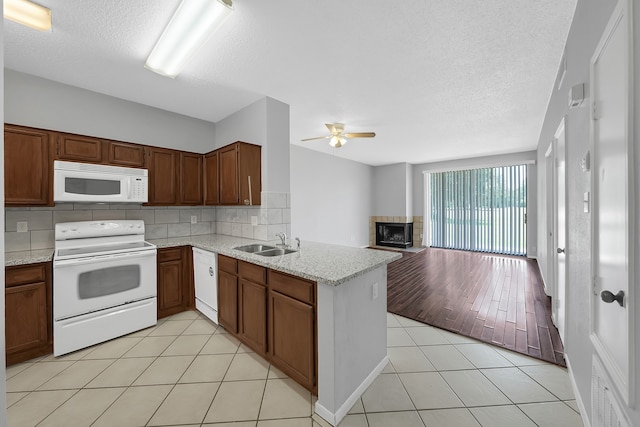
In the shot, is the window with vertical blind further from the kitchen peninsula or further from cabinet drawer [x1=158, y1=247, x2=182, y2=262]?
cabinet drawer [x1=158, y1=247, x2=182, y2=262]

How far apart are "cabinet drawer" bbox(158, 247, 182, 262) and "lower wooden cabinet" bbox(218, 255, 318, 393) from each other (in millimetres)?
840

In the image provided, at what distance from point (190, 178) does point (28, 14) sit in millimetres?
1877

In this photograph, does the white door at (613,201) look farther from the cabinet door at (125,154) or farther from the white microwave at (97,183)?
the cabinet door at (125,154)

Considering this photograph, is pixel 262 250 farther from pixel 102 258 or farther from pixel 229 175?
pixel 102 258

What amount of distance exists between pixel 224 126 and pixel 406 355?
3.56m

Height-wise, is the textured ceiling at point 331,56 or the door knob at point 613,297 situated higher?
the textured ceiling at point 331,56


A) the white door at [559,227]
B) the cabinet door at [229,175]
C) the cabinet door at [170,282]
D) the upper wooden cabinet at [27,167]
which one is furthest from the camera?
the cabinet door at [229,175]

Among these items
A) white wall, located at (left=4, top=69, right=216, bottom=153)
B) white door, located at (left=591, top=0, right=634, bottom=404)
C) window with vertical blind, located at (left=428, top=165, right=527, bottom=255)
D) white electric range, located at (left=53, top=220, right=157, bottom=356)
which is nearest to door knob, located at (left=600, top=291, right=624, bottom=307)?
white door, located at (left=591, top=0, right=634, bottom=404)

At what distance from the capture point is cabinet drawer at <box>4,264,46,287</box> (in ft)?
6.52

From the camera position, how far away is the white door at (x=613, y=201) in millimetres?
892

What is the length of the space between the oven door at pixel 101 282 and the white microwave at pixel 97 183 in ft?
1.99

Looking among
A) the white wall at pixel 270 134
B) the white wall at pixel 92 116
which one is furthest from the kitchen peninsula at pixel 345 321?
the white wall at pixel 92 116

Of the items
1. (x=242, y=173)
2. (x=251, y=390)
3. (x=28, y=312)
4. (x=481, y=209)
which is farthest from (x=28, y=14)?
(x=481, y=209)

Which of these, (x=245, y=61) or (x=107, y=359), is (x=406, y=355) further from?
(x=245, y=61)
